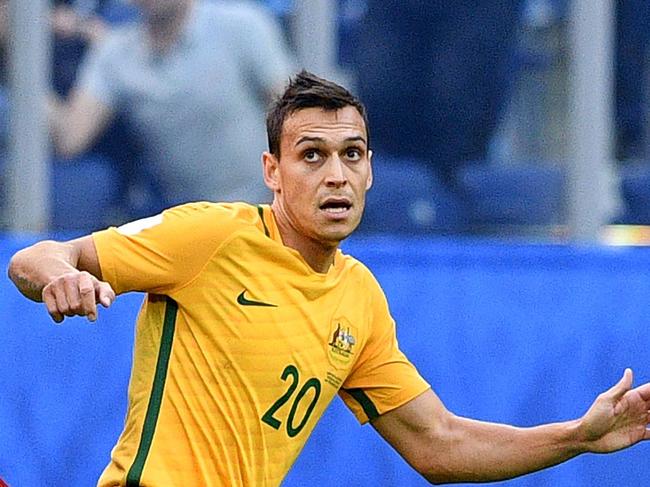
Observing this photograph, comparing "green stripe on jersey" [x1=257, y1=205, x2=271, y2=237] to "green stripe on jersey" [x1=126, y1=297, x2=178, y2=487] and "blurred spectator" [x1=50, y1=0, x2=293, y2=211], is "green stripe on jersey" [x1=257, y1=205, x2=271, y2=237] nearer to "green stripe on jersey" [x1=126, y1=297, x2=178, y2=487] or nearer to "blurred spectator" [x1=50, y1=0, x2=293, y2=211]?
"green stripe on jersey" [x1=126, y1=297, x2=178, y2=487]

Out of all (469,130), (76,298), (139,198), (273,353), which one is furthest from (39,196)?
(76,298)

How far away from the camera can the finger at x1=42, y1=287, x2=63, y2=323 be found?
13.0ft

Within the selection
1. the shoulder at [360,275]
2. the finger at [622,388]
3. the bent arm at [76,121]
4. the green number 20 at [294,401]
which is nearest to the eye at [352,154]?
the shoulder at [360,275]

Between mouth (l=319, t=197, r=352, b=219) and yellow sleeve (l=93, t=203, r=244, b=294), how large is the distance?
0.91 ft

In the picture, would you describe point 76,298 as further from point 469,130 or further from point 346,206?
point 469,130

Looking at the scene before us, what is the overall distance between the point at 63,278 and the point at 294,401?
1045 millimetres

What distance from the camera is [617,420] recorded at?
496 centimetres

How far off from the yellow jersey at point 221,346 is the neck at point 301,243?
33mm

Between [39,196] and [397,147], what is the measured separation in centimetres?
174

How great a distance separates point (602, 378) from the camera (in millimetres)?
6293

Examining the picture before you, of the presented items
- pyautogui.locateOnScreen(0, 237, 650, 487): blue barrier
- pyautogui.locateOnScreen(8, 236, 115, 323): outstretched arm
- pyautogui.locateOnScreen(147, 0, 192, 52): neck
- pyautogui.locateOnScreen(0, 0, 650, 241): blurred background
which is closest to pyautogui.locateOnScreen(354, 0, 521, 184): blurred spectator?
pyautogui.locateOnScreen(0, 0, 650, 241): blurred background

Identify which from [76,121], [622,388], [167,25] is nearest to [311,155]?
[622,388]

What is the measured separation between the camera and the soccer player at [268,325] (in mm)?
4641

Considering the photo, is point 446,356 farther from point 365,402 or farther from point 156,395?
point 156,395
